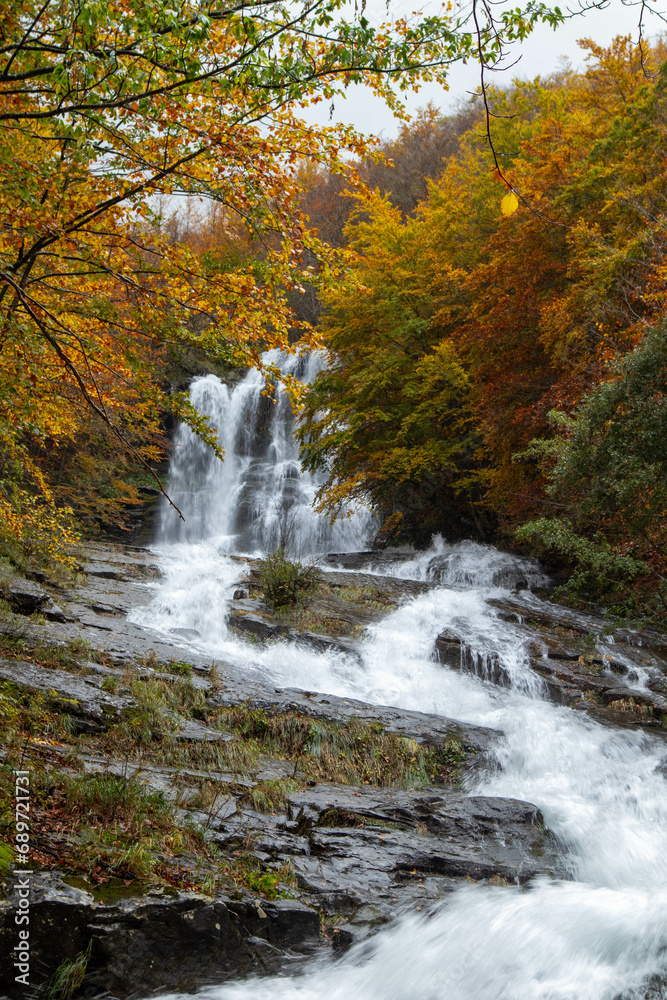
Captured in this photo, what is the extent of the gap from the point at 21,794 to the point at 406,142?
125 ft

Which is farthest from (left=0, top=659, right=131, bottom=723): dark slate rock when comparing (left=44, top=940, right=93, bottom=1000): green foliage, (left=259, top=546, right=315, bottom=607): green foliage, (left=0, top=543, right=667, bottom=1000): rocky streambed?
(left=259, top=546, right=315, bottom=607): green foliage

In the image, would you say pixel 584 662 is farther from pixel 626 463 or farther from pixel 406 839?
pixel 406 839

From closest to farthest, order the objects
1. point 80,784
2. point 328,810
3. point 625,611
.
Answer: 1. point 80,784
2. point 328,810
3. point 625,611

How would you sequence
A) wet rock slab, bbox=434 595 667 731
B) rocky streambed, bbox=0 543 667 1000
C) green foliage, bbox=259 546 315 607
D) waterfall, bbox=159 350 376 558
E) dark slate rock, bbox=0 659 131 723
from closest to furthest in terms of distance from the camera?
1. rocky streambed, bbox=0 543 667 1000
2. dark slate rock, bbox=0 659 131 723
3. wet rock slab, bbox=434 595 667 731
4. green foliage, bbox=259 546 315 607
5. waterfall, bbox=159 350 376 558

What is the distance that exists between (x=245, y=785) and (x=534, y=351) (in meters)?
11.3

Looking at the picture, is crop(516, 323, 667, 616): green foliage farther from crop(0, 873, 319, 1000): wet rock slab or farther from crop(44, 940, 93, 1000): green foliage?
crop(44, 940, 93, 1000): green foliage

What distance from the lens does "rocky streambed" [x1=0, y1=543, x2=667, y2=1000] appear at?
3.14 meters

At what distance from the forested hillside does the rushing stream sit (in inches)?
77.2

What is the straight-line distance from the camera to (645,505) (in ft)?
26.2

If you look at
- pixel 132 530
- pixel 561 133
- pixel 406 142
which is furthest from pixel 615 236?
pixel 406 142

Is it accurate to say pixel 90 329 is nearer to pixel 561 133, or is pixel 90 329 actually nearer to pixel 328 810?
pixel 328 810

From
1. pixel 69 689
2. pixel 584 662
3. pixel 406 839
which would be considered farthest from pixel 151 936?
pixel 584 662

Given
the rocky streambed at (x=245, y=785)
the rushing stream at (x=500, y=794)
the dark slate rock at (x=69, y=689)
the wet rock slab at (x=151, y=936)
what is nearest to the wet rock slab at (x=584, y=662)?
the rocky streambed at (x=245, y=785)

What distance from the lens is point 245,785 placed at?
16.5 feet
